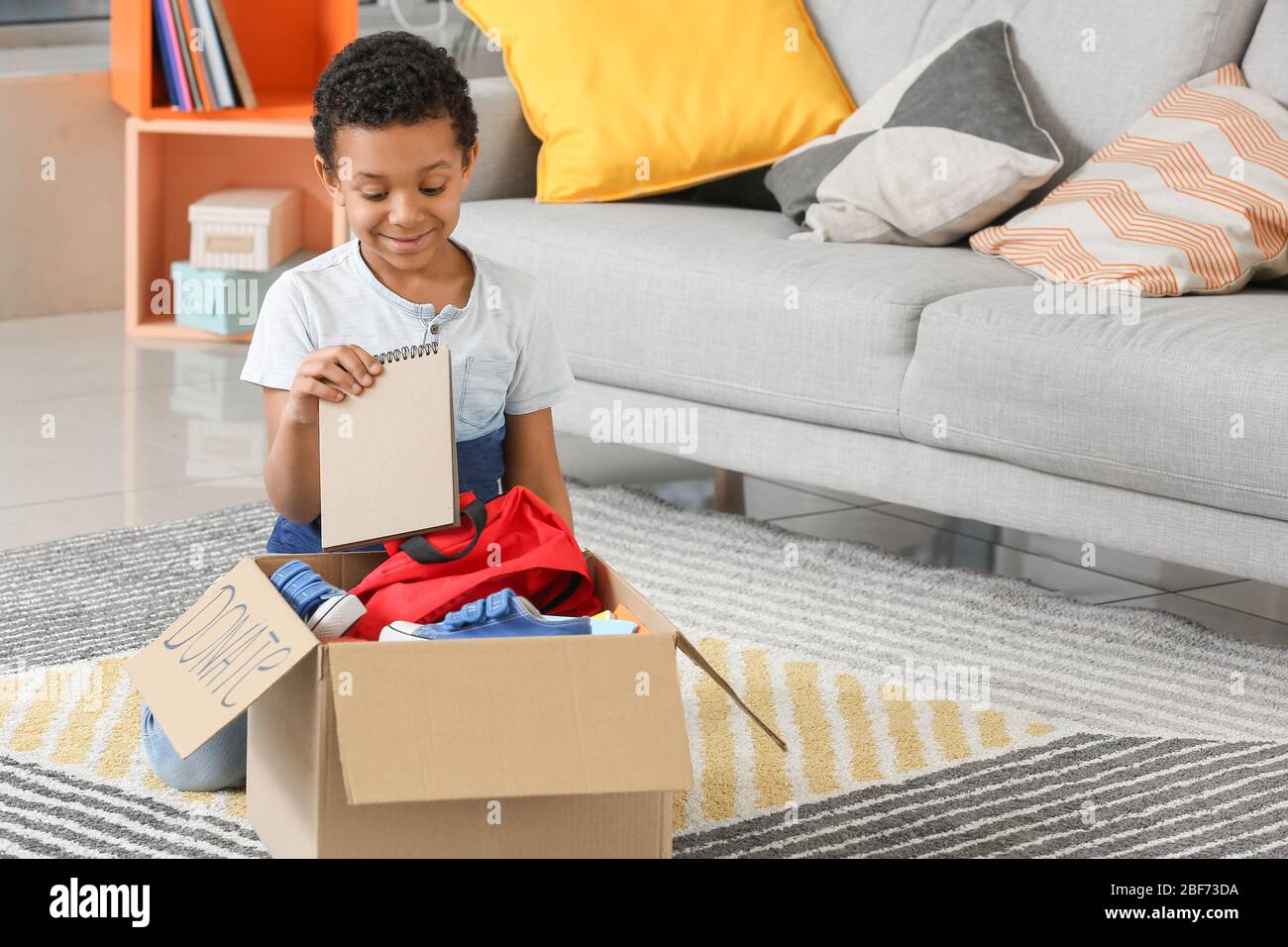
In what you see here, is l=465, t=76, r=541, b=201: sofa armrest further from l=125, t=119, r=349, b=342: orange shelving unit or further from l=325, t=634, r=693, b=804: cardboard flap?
l=325, t=634, r=693, b=804: cardboard flap

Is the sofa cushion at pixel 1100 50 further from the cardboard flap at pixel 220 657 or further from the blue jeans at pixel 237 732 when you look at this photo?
the cardboard flap at pixel 220 657

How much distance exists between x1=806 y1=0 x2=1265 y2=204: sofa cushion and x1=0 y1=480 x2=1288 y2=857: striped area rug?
29.8 inches

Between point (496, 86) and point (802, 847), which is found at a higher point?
point (496, 86)

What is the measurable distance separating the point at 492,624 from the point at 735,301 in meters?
1.05

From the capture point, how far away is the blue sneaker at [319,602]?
1.37 metres

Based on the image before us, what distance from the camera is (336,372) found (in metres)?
1.38

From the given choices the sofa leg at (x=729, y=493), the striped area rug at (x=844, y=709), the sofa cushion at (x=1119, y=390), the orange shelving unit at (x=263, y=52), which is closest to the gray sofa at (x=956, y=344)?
the sofa cushion at (x=1119, y=390)

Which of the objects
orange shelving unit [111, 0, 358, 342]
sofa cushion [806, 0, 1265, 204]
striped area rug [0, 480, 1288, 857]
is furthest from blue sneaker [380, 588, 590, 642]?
orange shelving unit [111, 0, 358, 342]

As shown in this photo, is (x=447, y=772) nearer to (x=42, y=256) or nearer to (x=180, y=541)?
(x=180, y=541)

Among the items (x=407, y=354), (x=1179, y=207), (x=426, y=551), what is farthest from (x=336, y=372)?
(x=1179, y=207)

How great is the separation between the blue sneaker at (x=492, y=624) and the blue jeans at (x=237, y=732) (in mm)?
228

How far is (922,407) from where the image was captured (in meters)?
2.14
